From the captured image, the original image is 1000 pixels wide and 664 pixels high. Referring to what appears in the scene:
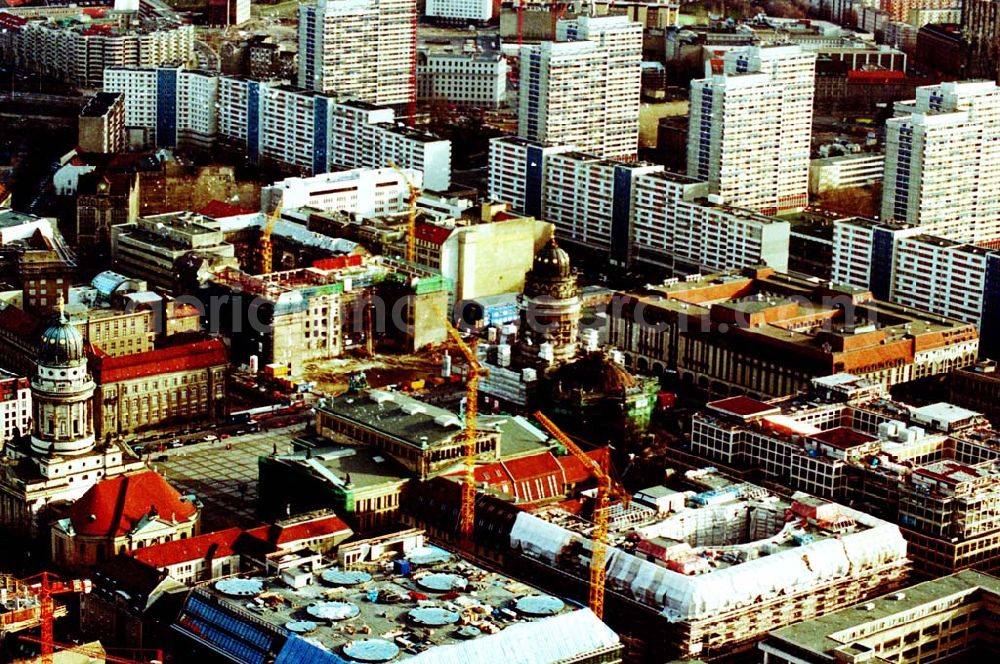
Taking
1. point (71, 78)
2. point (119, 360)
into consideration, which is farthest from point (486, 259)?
point (71, 78)

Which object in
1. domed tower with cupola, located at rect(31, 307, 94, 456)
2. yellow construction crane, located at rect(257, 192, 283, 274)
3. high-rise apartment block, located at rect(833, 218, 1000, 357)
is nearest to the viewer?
domed tower with cupola, located at rect(31, 307, 94, 456)

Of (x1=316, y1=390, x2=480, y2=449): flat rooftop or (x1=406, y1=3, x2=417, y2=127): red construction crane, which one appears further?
(x1=406, y1=3, x2=417, y2=127): red construction crane

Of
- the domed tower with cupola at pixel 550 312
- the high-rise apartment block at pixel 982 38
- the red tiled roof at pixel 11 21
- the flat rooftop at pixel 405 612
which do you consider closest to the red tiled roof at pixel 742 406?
the domed tower with cupola at pixel 550 312

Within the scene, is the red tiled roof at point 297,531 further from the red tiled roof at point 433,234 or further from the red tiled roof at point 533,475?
the red tiled roof at point 433,234

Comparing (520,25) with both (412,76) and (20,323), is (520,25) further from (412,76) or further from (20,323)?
(20,323)

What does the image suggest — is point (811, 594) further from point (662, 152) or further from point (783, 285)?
point (662, 152)

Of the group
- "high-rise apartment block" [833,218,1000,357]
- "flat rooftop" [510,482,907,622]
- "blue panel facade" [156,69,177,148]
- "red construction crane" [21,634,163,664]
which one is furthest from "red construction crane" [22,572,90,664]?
"blue panel facade" [156,69,177,148]

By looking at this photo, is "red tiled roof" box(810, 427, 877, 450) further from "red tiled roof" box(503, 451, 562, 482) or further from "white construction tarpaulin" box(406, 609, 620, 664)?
"white construction tarpaulin" box(406, 609, 620, 664)
